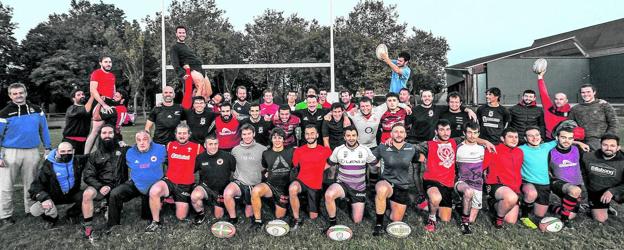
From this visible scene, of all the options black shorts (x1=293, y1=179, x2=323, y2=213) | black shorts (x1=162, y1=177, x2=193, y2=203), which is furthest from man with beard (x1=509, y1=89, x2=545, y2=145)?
black shorts (x1=162, y1=177, x2=193, y2=203)

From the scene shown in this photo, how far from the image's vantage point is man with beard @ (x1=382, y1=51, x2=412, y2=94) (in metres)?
6.64

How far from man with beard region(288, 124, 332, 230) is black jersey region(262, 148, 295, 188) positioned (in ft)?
0.34

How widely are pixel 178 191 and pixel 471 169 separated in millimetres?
3697

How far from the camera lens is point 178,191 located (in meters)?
4.88

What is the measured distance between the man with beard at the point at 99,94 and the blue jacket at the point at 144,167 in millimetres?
1066

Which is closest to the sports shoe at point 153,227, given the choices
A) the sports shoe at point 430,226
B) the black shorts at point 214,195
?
the black shorts at point 214,195

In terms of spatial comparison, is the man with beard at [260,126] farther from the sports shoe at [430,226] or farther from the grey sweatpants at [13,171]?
the grey sweatpants at [13,171]

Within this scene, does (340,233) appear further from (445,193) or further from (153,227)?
(153,227)

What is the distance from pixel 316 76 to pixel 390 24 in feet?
44.5

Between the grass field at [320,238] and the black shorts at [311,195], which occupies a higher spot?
the black shorts at [311,195]

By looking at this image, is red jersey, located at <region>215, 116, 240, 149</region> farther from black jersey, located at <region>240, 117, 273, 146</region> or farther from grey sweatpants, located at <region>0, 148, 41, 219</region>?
grey sweatpants, located at <region>0, 148, 41, 219</region>

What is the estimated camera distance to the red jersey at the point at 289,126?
5.93 meters

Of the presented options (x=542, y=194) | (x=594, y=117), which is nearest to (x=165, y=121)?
(x=542, y=194)

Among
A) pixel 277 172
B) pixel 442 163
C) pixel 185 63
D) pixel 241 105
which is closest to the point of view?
pixel 442 163
